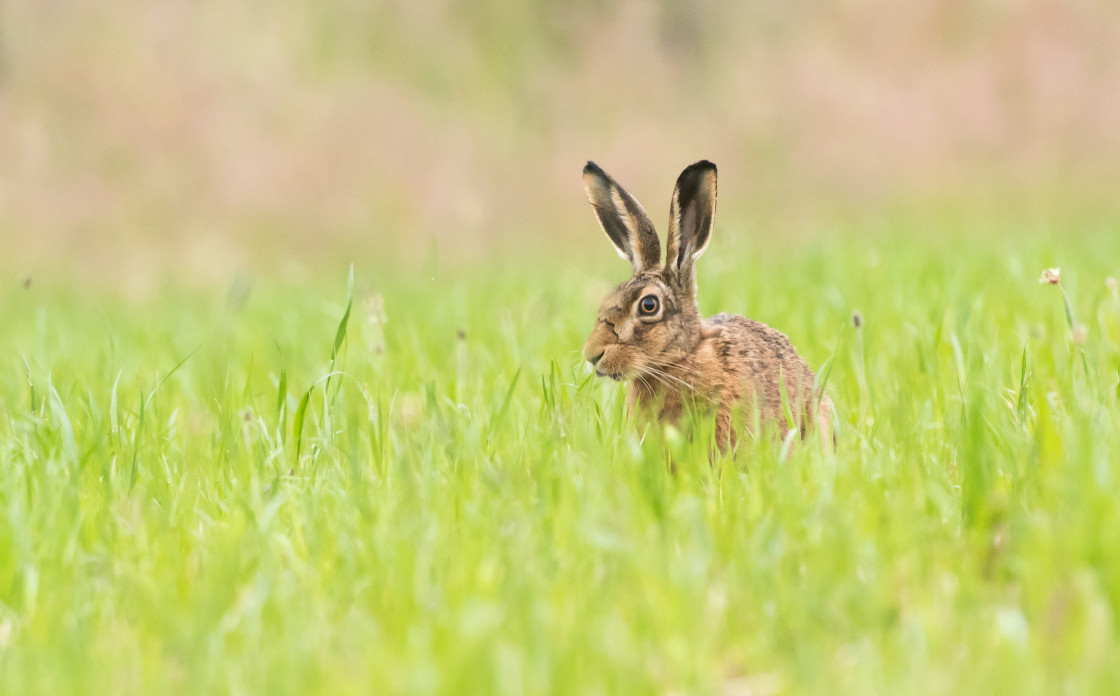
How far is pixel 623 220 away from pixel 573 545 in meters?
1.74

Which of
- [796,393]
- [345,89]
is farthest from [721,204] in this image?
[796,393]

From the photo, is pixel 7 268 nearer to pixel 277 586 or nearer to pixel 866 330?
pixel 866 330

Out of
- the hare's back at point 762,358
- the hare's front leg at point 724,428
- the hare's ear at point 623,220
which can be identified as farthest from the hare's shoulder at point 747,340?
the hare's ear at point 623,220

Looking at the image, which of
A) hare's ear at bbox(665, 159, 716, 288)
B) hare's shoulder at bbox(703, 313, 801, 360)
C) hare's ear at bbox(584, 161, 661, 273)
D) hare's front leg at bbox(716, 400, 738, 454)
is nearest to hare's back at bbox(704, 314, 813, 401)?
hare's shoulder at bbox(703, 313, 801, 360)

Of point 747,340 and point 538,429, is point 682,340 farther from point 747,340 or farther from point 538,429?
point 538,429

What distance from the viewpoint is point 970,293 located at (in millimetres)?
5551

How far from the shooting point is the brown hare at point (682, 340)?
11.6 ft

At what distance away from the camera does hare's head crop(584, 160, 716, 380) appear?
12.1ft

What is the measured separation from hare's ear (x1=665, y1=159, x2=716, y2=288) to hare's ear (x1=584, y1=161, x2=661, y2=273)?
70mm

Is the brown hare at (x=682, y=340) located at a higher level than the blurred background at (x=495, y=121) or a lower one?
lower

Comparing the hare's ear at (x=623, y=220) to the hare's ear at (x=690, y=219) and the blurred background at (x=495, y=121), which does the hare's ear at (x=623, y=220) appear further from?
the blurred background at (x=495, y=121)

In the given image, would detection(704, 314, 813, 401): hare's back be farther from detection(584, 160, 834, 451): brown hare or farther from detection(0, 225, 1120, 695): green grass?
detection(0, 225, 1120, 695): green grass

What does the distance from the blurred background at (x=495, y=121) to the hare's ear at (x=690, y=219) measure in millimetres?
7813

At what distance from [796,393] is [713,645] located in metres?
1.71
